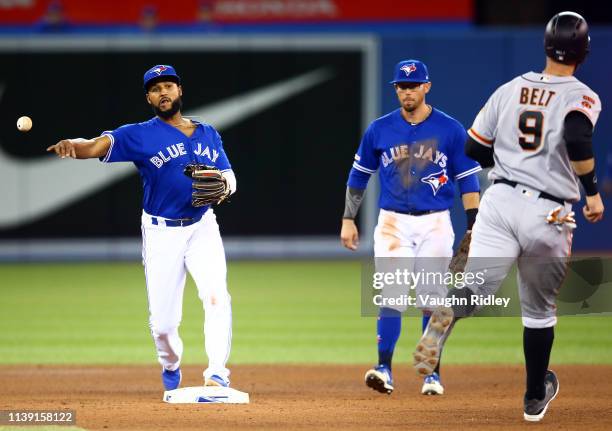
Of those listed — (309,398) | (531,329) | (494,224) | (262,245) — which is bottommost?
(262,245)

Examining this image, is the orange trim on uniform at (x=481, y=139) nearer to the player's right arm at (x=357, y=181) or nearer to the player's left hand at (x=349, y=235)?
the player's right arm at (x=357, y=181)

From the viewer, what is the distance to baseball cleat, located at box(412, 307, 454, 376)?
20.1ft

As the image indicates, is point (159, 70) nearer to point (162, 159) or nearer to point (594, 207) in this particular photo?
point (162, 159)

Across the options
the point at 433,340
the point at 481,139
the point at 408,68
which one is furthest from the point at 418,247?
the point at 481,139

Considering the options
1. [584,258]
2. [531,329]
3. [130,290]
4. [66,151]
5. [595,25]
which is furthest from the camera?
[595,25]

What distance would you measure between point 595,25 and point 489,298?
15.4 m

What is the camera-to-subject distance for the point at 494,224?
6.03 metres

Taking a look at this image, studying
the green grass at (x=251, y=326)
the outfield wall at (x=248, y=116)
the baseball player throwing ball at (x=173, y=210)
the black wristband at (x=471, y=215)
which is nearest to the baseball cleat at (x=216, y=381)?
the baseball player throwing ball at (x=173, y=210)

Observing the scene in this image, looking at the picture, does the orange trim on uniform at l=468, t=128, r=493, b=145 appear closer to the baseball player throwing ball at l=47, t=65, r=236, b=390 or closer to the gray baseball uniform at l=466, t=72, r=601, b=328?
the gray baseball uniform at l=466, t=72, r=601, b=328

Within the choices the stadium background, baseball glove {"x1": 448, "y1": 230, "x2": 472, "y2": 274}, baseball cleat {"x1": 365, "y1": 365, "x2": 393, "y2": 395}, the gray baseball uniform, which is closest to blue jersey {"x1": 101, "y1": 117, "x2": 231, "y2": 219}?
baseball cleat {"x1": 365, "y1": 365, "x2": 393, "y2": 395}

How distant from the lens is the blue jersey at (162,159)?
22.9 feet

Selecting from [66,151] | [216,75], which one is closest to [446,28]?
[216,75]

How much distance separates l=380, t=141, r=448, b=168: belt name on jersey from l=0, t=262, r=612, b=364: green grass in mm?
2339

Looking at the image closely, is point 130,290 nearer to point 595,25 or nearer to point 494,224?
point 494,224
